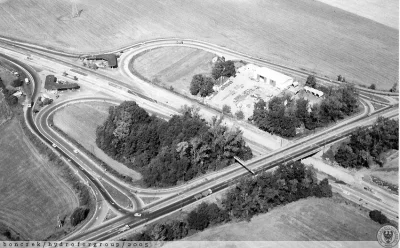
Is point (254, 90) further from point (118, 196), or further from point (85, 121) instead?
point (118, 196)

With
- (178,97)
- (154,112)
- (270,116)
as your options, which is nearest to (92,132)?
(154,112)

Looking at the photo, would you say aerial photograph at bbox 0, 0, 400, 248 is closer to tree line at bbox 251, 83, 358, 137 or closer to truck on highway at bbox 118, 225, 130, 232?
truck on highway at bbox 118, 225, 130, 232

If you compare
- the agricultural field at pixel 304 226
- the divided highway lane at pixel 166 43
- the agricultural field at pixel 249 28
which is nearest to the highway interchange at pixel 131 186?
the divided highway lane at pixel 166 43

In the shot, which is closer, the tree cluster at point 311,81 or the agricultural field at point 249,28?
the tree cluster at point 311,81

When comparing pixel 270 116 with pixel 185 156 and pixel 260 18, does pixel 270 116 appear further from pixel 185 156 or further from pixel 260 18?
pixel 260 18

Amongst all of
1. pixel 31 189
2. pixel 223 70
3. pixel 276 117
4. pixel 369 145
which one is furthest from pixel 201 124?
pixel 31 189

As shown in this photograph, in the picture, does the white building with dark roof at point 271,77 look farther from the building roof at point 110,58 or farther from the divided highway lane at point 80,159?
the building roof at point 110,58

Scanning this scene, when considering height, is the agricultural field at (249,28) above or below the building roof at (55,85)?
above
